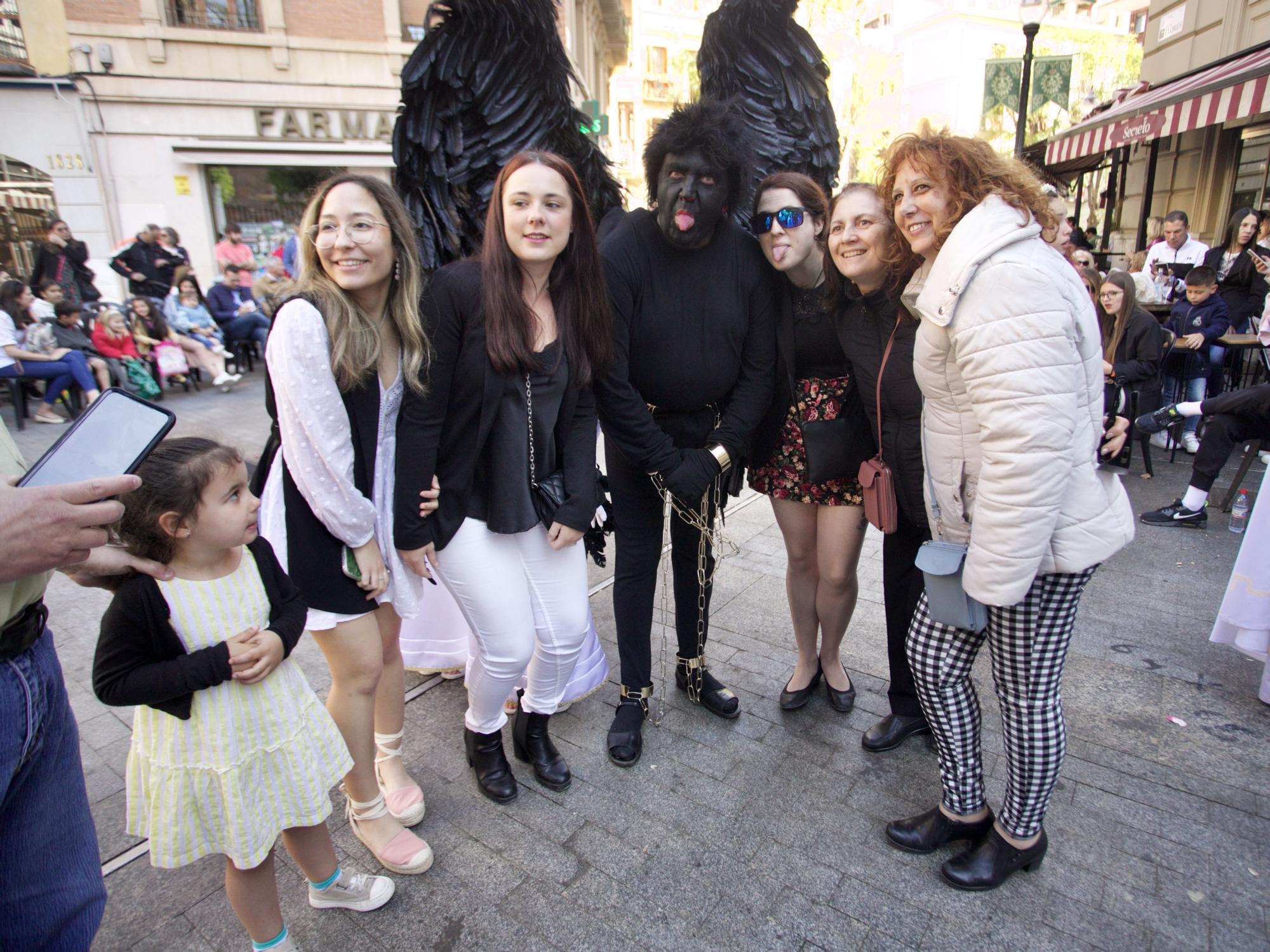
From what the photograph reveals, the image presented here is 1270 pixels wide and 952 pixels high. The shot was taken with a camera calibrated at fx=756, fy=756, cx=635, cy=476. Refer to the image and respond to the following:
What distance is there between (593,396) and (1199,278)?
257 inches

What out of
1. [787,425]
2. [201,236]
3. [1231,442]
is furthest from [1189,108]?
[201,236]

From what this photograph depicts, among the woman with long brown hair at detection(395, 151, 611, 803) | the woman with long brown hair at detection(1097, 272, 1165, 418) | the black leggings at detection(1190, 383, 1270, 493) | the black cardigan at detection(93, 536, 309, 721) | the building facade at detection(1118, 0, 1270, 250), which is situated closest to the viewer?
the black cardigan at detection(93, 536, 309, 721)

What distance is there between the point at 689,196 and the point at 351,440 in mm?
1336

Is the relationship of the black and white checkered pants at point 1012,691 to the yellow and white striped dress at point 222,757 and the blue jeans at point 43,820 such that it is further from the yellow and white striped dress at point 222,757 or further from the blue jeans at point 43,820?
the blue jeans at point 43,820

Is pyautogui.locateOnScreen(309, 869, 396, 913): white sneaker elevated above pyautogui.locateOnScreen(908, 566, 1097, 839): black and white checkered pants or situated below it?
below

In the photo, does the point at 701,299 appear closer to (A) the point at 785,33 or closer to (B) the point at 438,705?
(A) the point at 785,33

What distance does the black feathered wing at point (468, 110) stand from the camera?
272 cm

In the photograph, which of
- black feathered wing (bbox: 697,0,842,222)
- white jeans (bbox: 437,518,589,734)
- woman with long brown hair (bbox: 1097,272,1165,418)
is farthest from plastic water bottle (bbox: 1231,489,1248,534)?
white jeans (bbox: 437,518,589,734)

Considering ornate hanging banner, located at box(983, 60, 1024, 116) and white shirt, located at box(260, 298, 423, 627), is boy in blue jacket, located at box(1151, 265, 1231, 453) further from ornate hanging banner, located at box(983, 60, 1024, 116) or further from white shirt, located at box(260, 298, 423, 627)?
ornate hanging banner, located at box(983, 60, 1024, 116)

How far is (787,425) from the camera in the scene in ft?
9.28

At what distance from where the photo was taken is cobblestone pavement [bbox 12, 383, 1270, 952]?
2012 mm

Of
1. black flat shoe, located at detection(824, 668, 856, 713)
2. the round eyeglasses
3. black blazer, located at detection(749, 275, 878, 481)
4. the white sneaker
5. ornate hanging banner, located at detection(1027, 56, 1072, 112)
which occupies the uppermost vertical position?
ornate hanging banner, located at detection(1027, 56, 1072, 112)

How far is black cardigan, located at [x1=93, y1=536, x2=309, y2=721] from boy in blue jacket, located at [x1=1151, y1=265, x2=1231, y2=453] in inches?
294

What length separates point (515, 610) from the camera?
2381mm
